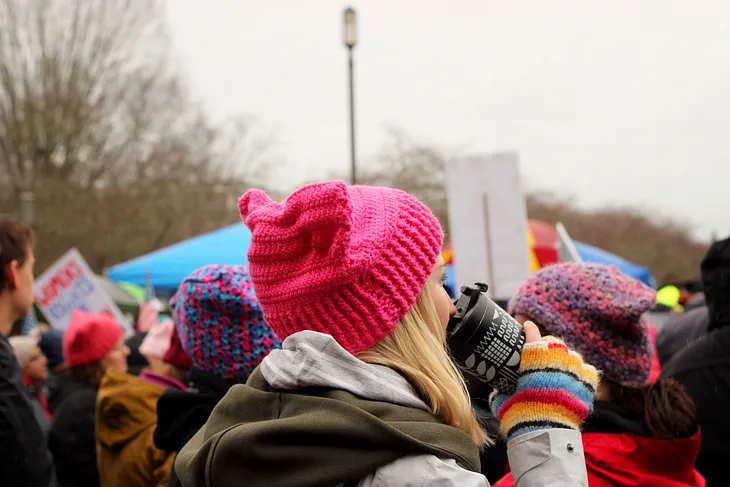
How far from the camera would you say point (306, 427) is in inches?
54.9

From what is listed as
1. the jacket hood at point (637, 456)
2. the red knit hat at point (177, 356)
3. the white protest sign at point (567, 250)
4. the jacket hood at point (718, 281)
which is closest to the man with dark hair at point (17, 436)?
the red knit hat at point (177, 356)

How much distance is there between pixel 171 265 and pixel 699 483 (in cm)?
884

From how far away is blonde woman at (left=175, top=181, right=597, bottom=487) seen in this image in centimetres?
140

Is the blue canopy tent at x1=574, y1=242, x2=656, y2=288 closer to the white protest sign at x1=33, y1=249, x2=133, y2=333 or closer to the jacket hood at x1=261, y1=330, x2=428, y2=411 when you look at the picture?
the white protest sign at x1=33, y1=249, x2=133, y2=333

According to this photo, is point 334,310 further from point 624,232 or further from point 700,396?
point 624,232

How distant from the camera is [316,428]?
139 centimetres

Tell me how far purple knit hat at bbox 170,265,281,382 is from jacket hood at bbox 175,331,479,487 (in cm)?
104

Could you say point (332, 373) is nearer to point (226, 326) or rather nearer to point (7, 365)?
point (226, 326)

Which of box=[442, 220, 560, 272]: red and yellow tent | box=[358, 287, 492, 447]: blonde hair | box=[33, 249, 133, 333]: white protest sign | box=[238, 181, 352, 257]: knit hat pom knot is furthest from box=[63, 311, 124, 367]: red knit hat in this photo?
box=[358, 287, 492, 447]: blonde hair

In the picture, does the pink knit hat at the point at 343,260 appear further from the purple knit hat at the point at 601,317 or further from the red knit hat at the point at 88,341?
the red knit hat at the point at 88,341

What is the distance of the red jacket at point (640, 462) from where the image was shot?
6.52ft

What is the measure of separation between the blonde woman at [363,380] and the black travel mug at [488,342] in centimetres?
3

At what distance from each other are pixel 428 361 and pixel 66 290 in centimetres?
728

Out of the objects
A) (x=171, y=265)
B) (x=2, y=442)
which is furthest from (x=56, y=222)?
(x=2, y=442)
